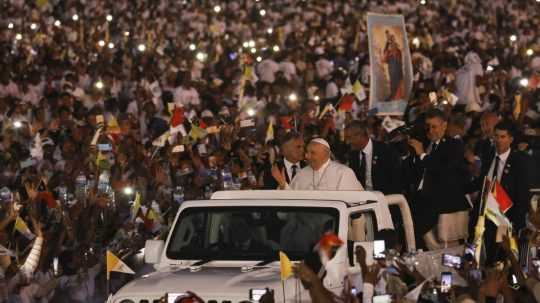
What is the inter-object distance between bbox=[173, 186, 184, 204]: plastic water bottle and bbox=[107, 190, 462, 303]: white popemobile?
16.5ft

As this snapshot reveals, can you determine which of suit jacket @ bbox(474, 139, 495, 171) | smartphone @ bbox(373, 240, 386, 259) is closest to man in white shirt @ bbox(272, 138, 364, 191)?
smartphone @ bbox(373, 240, 386, 259)

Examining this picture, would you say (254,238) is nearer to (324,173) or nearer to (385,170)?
(324,173)

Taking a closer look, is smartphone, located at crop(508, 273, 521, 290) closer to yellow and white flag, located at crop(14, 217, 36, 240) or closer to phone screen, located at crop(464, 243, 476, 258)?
phone screen, located at crop(464, 243, 476, 258)

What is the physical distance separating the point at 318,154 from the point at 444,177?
192 cm

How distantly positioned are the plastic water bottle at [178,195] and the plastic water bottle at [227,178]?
0.48m

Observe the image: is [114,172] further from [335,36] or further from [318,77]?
[335,36]

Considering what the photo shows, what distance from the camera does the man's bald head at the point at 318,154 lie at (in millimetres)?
12031

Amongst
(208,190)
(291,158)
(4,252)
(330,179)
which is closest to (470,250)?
(330,179)

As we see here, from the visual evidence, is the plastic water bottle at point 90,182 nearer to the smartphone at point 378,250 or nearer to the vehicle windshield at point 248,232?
the vehicle windshield at point 248,232

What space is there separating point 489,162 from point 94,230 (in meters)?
3.84

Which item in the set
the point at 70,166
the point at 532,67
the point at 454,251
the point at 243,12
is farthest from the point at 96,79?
the point at 454,251

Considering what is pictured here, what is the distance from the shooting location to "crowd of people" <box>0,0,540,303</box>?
13.6m

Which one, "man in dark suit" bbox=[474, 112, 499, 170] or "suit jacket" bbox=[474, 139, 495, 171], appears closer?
"suit jacket" bbox=[474, 139, 495, 171]

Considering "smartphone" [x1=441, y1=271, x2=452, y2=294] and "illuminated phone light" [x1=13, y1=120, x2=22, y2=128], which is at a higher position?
"illuminated phone light" [x1=13, y1=120, x2=22, y2=128]
